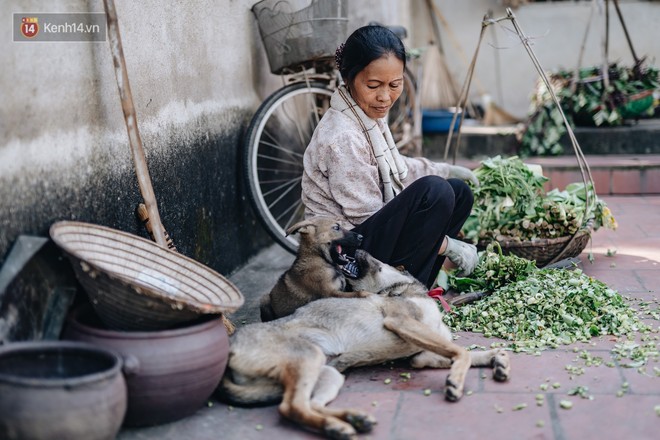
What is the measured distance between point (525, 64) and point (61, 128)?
769 centimetres

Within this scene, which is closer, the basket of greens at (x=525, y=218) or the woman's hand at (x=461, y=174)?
the woman's hand at (x=461, y=174)

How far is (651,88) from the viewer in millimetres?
8297

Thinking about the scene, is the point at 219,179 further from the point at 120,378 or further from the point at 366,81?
the point at 120,378

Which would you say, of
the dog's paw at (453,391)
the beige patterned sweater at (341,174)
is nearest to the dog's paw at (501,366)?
the dog's paw at (453,391)

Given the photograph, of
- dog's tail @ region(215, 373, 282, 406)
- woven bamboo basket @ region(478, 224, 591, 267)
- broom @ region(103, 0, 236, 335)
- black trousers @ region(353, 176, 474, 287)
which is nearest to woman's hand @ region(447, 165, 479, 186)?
woven bamboo basket @ region(478, 224, 591, 267)

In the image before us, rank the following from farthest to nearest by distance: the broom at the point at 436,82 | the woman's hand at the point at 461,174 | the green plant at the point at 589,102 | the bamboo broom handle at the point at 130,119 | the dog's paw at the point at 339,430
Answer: the broom at the point at 436,82 < the green plant at the point at 589,102 < the woman's hand at the point at 461,174 < the bamboo broom handle at the point at 130,119 < the dog's paw at the point at 339,430

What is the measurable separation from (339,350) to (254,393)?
44cm

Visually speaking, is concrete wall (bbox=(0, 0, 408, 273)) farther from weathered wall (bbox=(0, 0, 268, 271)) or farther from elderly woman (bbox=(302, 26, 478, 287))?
elderly woman (bbox=(302, 26, 478, 287))

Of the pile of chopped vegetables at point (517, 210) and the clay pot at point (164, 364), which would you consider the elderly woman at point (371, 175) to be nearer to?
the pile of chopped vegetables at point (517, 210)

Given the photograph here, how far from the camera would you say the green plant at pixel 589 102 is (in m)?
8.30

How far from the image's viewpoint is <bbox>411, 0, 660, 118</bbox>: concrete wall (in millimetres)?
9680

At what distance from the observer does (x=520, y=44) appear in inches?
385

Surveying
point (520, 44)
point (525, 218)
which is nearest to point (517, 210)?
point (525, 218)

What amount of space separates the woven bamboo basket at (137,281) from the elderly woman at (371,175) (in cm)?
97
